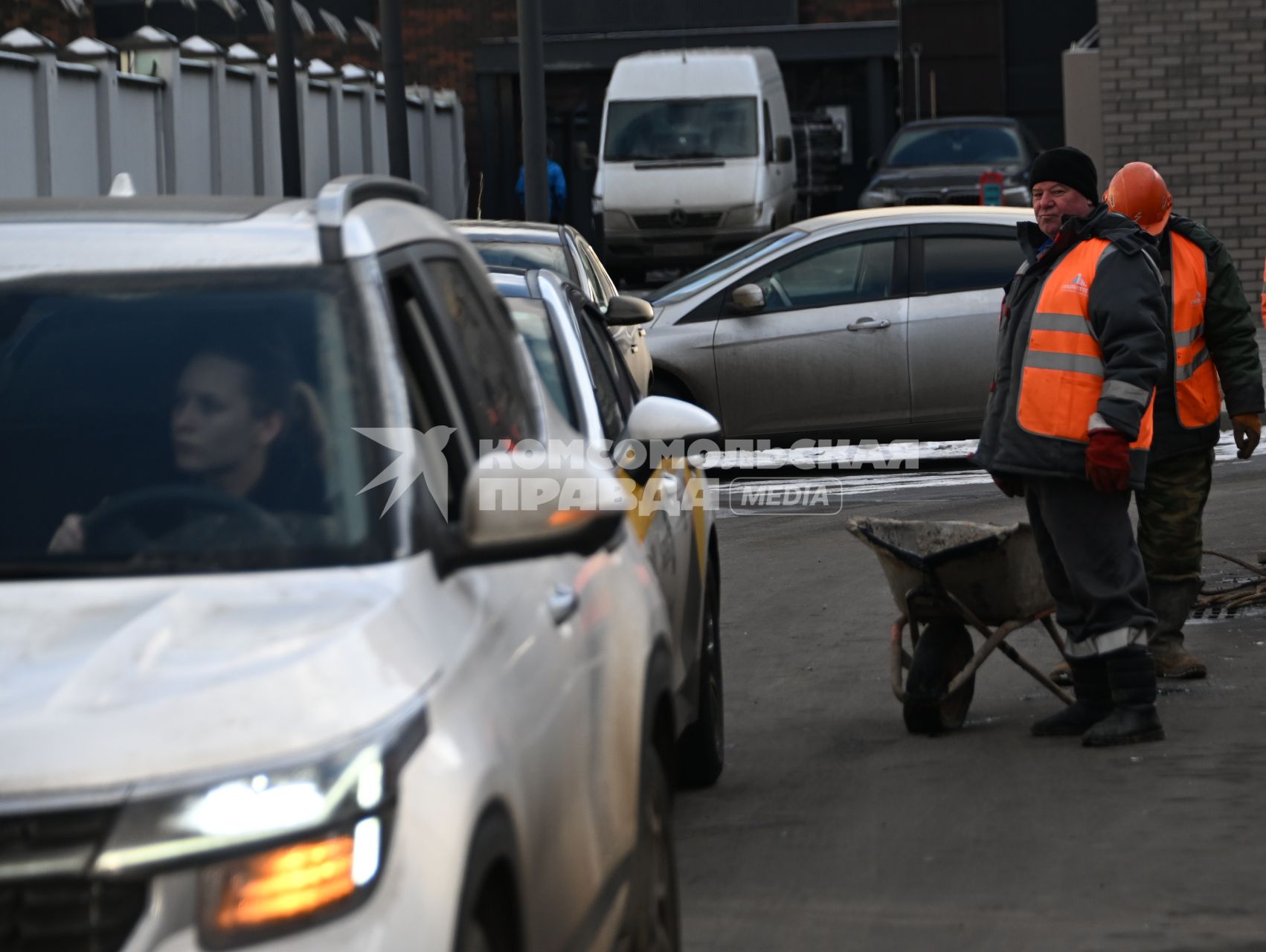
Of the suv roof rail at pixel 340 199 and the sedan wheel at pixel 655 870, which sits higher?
the suv roof rail at pixel 340 199

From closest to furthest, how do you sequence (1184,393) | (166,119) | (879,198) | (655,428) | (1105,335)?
1. (655,428)
2. (1105,335)
3. (1184,393)
4. (166,119)
5. (879,198)

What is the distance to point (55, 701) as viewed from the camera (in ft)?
8.31

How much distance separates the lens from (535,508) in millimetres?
3227

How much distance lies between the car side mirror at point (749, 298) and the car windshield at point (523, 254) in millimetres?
1240

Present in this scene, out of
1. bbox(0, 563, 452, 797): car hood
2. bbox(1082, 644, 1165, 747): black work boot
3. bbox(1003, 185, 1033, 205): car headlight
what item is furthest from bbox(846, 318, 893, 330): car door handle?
bbox(1003, 185, 1033, 205): car headlight

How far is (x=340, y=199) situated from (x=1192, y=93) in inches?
873

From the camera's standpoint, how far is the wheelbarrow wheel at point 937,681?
6.92 metres

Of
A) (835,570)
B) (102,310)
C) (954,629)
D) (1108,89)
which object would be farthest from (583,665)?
(1108,89)

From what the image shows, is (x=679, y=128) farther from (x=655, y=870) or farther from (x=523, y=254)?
(x=655, y=870)

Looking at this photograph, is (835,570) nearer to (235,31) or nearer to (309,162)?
(309,162)

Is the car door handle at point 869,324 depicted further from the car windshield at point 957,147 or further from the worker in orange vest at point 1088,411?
the car windshield at point 957,147

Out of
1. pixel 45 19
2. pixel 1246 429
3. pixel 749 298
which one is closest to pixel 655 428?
pixel 1246 429

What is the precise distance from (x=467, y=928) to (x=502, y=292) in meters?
4.71

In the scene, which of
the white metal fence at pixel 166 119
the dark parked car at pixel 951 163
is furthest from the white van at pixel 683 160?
the white metal fence at pixel 166 119
